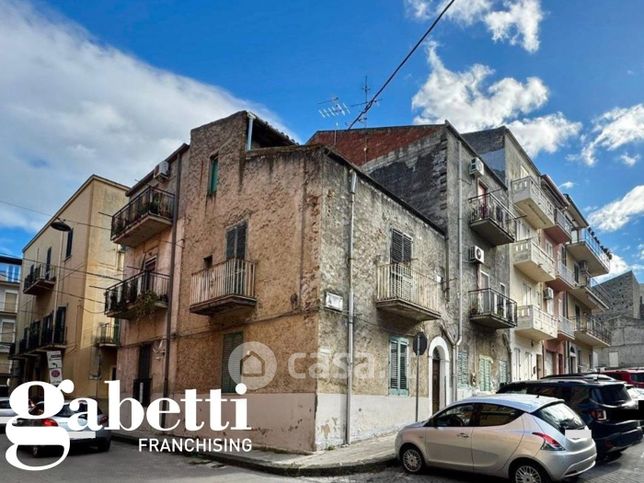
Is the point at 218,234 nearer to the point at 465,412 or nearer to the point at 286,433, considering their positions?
the point at 286,433

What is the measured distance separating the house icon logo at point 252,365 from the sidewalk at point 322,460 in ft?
5.42

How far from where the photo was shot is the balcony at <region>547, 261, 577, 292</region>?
27.8 meters

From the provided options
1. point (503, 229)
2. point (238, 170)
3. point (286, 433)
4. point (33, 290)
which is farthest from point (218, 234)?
point (33, 290)

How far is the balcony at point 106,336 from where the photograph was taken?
2630 cm

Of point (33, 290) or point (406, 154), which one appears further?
point (33, 290)

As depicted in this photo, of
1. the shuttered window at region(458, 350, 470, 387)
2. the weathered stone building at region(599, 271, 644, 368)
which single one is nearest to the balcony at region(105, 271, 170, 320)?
the shuttered window at region(458, 350, 470, 387)

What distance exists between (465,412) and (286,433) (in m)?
4.55

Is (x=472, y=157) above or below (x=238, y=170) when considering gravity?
above

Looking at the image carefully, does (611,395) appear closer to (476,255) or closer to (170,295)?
(476,255)

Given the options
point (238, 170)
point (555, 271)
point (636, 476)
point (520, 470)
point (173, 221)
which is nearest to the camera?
point (520, 470)

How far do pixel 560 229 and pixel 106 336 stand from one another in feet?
75.3

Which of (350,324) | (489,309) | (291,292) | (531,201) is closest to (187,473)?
(291,292)

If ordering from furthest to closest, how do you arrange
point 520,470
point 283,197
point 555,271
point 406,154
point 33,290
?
1. point 33,290
2. point 555,271
3. point 406,154
4. point 283,197
5. point 520,470

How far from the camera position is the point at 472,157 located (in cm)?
2059
